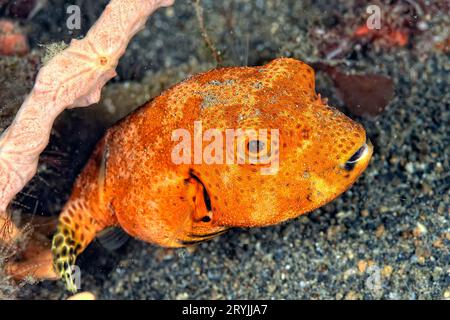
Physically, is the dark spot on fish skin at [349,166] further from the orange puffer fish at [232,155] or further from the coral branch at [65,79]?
the coral branch at [65,79]

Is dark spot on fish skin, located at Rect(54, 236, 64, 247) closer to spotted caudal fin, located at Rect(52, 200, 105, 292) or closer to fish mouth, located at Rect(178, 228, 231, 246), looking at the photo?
spotted caudal fin, located at Rect(52, 200, 105, 292)

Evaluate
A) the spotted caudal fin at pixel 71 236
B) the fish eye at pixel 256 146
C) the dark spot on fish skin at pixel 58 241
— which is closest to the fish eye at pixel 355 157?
the fish eye at pixel 256 146

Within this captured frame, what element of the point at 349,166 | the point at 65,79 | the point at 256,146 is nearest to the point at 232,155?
the point at 256,146

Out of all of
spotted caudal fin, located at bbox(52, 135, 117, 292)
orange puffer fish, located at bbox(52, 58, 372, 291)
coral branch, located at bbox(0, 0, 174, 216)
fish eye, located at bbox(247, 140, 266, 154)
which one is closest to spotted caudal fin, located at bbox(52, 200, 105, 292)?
spotted caudal fin, located at bbox(52, 135, 117, 292)

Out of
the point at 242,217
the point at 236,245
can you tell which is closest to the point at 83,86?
the point at 242,217

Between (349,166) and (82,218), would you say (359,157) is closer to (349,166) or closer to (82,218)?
(349,166)

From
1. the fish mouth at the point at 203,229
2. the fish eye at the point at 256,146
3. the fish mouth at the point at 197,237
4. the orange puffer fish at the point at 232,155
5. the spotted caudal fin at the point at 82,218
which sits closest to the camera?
the fish eye at the point at 256,146

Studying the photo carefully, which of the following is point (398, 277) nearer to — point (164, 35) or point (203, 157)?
point (203, 157)

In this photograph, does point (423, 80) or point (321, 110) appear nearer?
point (321, 110)
